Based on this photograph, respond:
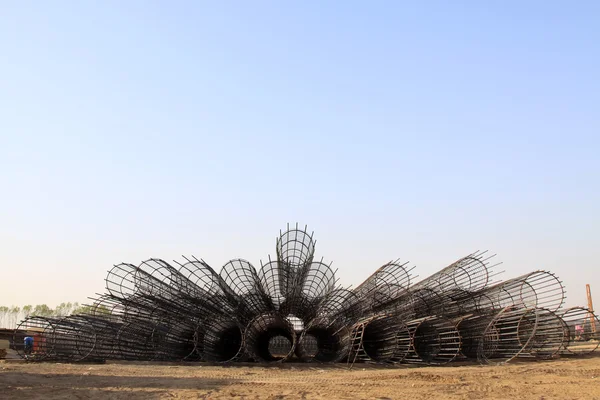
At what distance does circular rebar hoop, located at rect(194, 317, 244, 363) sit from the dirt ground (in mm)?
1489

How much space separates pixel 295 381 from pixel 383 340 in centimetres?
519

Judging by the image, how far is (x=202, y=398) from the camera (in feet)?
27.0

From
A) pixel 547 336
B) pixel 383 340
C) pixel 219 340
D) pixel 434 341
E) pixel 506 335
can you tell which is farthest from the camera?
pixel 219 340

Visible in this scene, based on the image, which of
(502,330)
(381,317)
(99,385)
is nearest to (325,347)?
(381,317)

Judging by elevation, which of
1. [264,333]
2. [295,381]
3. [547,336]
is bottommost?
[295,381]

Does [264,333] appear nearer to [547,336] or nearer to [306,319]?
[306,319]

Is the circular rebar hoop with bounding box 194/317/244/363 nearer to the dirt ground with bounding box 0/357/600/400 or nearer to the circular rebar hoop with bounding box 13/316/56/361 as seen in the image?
the dirt ground with bounding box 0/357/600/400

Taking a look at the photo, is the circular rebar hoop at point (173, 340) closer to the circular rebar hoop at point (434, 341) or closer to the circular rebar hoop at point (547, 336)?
the circular rebar hoop at point (434, 341)

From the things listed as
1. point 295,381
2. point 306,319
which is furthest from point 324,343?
point 295,381

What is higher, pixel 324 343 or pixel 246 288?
pixel 246 288

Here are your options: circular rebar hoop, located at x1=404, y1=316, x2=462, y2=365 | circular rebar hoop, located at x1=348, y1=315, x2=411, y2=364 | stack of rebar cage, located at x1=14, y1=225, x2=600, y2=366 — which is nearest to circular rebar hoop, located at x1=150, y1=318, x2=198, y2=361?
stack of rebar cage, located at x1=14, y1=225, x2=600, y2=366

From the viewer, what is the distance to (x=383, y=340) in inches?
594

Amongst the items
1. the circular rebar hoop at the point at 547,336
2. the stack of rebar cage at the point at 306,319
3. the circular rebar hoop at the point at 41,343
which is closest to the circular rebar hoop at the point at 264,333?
the stack of rebar cage at the point at 306,319

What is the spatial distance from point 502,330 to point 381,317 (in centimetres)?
421
